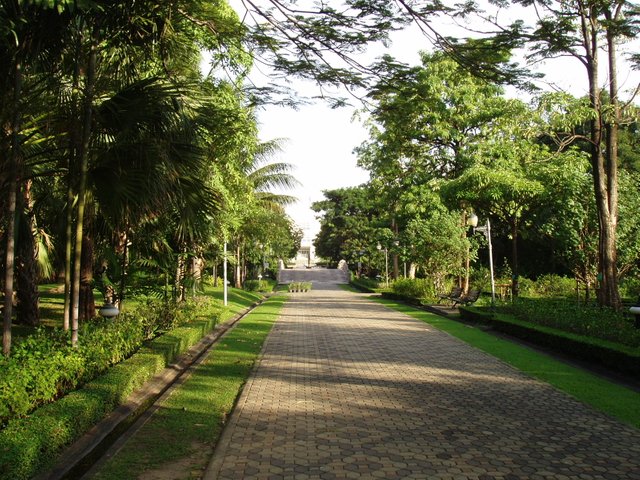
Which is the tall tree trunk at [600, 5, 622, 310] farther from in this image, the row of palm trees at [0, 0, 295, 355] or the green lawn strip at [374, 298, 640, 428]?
the row of palm trees at [0, 0, 295, 355]

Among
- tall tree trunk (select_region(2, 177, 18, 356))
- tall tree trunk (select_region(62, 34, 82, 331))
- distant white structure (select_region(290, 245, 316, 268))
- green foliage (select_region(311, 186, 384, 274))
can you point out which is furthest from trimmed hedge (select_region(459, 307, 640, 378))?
distant white structure (select_region(290, 245, 316, 268))

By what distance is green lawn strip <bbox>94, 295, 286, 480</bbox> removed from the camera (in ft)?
15.8

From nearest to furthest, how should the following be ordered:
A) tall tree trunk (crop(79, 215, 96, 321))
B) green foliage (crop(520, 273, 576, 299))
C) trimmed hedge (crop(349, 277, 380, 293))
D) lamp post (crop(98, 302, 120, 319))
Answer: tall tree trunk (crop(79, 215, 96, 321)) < lamp post (crop(98, 302, 120, 319)) < green foliage (crop(520, 273, 576, 299)) < trimmed hedge (crop(349, 277, 380, 293))

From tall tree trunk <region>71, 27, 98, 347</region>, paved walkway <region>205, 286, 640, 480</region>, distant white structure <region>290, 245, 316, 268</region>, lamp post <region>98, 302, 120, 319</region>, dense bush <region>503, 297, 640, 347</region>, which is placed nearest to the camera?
paved walkway <region>205, 286, 640, 480</region>

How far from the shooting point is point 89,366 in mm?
6910

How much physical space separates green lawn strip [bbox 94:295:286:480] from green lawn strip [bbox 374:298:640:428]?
171 inches

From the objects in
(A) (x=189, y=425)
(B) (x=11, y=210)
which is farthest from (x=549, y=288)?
(B) (x=11, y=210)

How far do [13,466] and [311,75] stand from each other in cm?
502

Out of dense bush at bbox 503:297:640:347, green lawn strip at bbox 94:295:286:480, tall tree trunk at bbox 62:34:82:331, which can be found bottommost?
green lawn strip at bbox 94:295:286:480

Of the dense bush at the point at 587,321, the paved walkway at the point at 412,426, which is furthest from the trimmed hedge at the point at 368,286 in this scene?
the paved walkway at the point at 412,426

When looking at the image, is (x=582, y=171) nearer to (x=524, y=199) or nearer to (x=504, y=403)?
(x=524, y=199)

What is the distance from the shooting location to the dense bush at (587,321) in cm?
973

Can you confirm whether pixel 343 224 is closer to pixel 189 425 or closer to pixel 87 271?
pixel 87 271

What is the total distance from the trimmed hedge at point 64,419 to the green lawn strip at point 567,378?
544 centimetres
